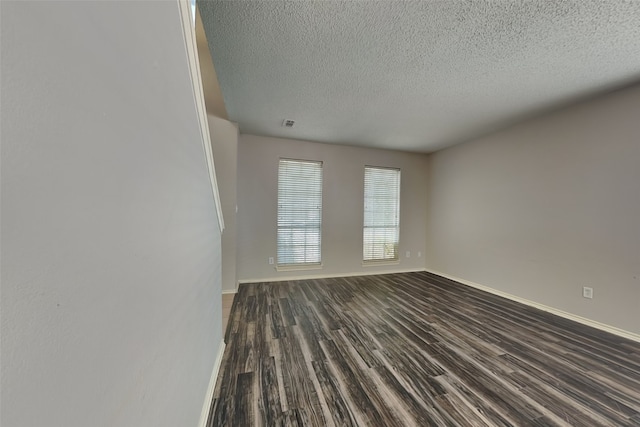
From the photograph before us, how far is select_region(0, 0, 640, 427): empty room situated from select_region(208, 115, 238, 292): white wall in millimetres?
28

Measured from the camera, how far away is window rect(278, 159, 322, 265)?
13.0 ft

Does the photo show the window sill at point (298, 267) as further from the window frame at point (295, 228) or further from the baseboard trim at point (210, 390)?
the baseboard trim at point (210, 390)

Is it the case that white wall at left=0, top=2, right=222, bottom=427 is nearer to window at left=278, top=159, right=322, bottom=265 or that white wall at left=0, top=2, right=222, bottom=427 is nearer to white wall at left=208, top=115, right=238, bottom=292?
white wall at left=208, top=115, right=238, bottom=292

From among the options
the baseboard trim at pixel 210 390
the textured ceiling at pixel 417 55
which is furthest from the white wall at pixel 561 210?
the baseboard trim at pixel 210 390

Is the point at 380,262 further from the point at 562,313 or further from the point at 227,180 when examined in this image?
the point at 227,180

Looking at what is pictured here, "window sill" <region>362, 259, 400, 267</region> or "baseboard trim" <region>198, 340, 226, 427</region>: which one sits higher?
"window sill" <region>362, 259, 400, 267</region>

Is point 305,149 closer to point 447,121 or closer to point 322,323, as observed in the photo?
point 447,121

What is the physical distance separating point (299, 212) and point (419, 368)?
2.83 m

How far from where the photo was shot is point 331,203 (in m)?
4.16

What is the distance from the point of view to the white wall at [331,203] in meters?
3.76

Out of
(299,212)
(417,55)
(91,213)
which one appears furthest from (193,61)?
(299,212)

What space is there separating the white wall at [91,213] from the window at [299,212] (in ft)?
10.1

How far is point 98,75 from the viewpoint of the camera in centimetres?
45

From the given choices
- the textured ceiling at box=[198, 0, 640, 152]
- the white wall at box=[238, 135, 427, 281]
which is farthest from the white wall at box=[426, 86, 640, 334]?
the white wall at box=[238, 135, 427, 281]
